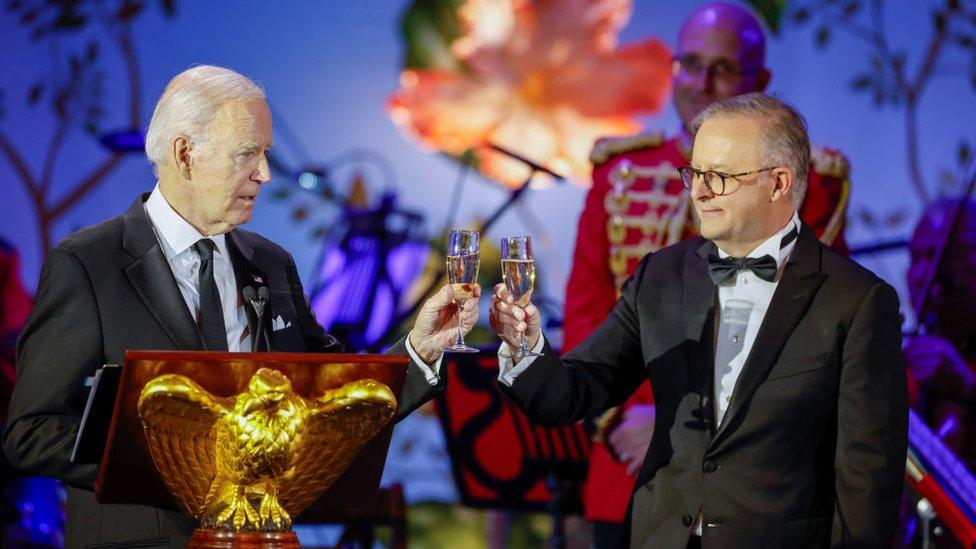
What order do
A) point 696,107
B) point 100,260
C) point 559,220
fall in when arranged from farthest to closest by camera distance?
point 559,220 → point 696,107 → point 100,260

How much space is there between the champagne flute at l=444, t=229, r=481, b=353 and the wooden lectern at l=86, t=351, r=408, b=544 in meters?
0.29

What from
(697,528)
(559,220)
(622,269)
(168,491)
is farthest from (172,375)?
(559,220)

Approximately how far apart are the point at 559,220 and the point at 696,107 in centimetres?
218

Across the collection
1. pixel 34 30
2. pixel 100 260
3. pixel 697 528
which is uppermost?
pixel 34 30

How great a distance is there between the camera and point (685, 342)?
2760 millimetres

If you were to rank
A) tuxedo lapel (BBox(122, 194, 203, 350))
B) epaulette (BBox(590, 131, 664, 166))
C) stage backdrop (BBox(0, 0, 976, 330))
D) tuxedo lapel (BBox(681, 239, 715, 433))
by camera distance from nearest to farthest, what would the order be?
tuxedo lapel (BBox(122, 194, 203, 350)) < tuxedo lapel (BBox(681, 239, 715, 433)) < epaulette (BBox(590, 131, 664, 166)) < stage backdrop (BBox(0, 0, 976, 330))

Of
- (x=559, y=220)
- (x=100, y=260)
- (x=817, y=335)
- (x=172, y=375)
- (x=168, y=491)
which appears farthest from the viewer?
(x=559, y=220)

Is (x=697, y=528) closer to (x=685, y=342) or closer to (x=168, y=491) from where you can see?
(x=685, y=342)

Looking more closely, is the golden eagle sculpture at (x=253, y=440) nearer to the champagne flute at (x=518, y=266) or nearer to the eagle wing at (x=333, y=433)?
the eagle wing at (x=333, y=433)

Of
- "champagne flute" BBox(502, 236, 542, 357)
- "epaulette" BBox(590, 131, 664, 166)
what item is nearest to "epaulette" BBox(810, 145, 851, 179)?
"epaulette" BBox(590, 131, 664, 166)

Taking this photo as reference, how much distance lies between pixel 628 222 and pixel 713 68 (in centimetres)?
48

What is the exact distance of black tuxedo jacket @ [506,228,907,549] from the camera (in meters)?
2.58

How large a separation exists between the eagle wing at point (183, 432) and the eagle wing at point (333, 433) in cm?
13

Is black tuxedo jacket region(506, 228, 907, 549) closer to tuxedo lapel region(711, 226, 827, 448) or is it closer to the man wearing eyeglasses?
tuxedo lapel region(711, 226, 827, 448)
